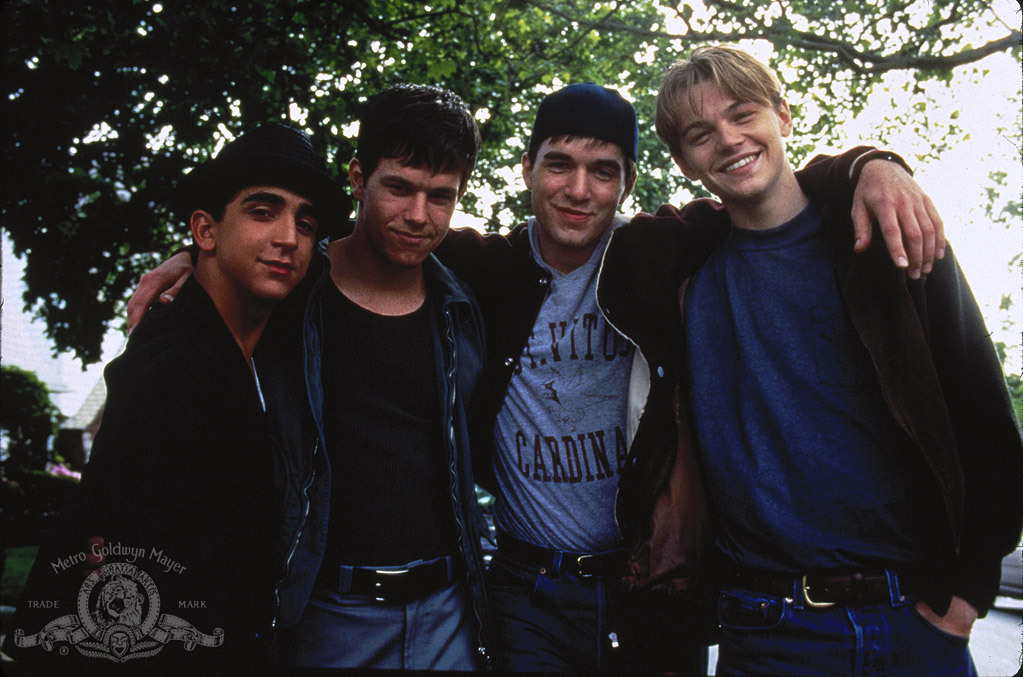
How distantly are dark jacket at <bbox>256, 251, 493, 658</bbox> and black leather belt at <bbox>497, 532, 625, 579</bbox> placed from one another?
9.0 inches

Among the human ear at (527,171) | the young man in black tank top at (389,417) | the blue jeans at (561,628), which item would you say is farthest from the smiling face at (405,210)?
the blue jeans at (561,628)

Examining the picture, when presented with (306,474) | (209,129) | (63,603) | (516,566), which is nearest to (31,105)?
(209,129)

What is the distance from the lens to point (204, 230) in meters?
2.02

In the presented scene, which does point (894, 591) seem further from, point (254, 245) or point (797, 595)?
point (254, 245)

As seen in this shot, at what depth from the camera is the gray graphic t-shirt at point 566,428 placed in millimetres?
2480

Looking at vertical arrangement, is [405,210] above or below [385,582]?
above

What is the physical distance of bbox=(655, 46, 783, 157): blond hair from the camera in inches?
90.4

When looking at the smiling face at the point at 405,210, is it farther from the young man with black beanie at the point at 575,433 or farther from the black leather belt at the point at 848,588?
the black leather belt at the point at 848,588

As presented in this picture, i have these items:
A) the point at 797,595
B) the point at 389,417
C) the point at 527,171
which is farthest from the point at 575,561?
the point at 527,171

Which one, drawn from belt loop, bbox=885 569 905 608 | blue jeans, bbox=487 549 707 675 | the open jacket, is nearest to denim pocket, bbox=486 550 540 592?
blue jeans, bbox=487 549 707 675

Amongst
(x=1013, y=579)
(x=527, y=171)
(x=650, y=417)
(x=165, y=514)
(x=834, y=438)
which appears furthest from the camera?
(x=527, y=171)

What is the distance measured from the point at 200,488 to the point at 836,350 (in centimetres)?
197

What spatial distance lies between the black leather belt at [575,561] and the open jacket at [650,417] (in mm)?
183

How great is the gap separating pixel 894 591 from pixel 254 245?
2266mm
